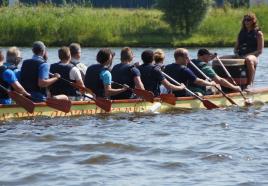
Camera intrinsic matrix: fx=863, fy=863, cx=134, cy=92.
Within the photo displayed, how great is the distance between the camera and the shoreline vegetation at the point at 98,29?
44.4 metres

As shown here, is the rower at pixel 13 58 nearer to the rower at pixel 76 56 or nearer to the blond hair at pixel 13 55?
the blond hair at pixel 13 55

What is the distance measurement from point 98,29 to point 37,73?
30.6 metres

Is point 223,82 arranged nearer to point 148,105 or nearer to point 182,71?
point 182,71

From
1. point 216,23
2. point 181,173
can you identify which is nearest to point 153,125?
point 181,173

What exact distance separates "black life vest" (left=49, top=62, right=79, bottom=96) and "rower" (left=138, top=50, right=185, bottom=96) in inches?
54.8

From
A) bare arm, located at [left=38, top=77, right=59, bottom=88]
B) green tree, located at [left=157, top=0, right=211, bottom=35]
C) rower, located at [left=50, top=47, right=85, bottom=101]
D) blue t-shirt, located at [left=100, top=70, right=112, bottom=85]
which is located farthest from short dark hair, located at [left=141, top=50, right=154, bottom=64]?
green tree, located at [left=157, top=0, right=211, bottom=35]

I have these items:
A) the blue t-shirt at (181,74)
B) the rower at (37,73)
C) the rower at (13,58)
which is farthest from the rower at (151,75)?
the rower at (13,58)

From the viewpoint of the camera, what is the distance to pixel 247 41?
18.2 metres

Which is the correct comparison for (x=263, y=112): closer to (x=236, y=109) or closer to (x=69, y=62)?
(x=236, y=109)

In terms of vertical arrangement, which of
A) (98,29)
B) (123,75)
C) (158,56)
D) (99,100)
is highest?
(158,56)

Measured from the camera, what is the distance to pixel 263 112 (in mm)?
17234

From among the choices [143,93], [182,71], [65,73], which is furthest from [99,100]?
[182,71]

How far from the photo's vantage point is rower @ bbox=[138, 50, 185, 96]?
1611 centimetres

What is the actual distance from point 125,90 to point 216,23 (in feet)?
107
